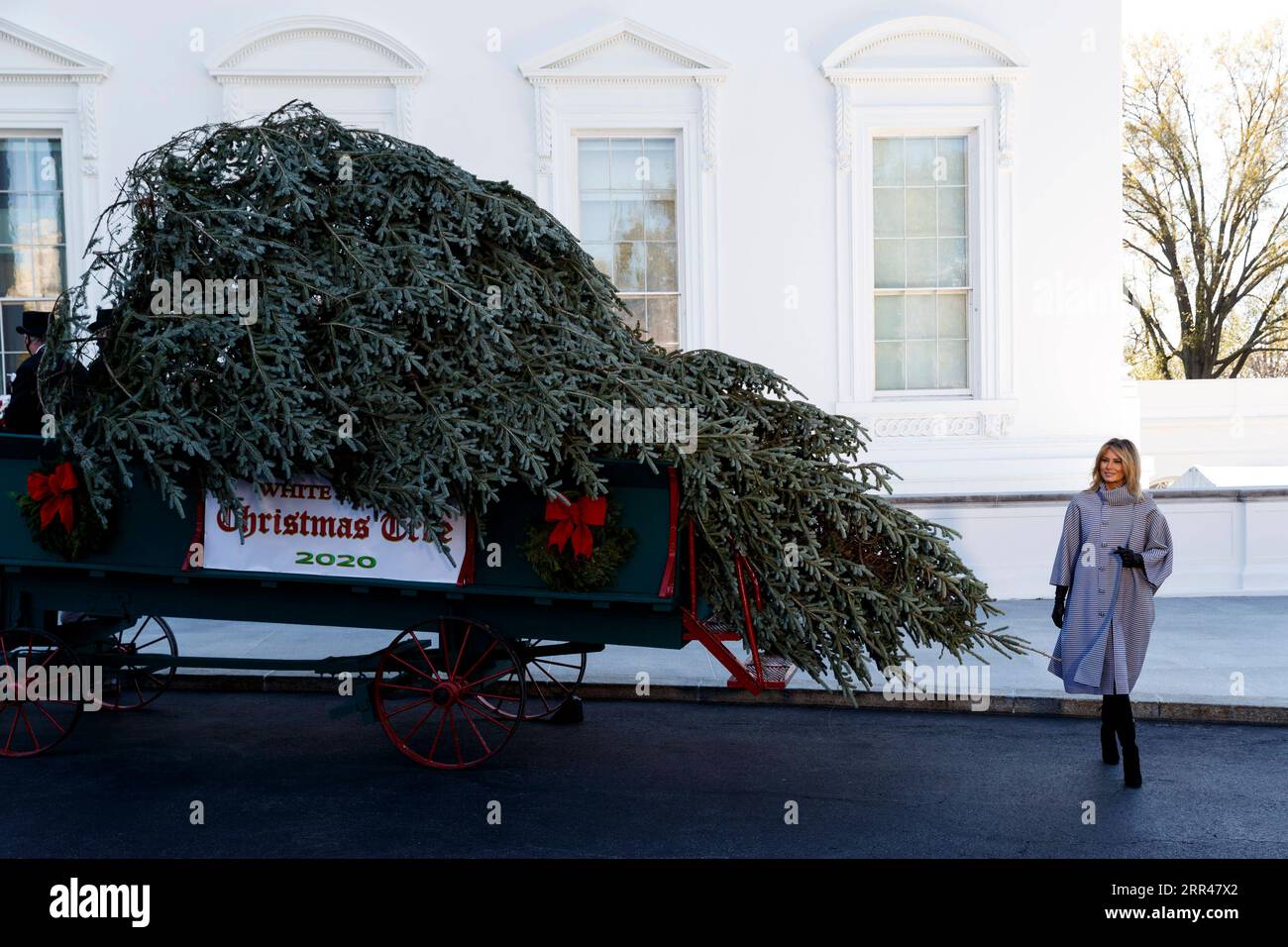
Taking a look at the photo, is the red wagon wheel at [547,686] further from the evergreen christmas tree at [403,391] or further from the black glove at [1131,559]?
the black glove at [1131,559]

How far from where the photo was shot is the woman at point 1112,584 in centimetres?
679

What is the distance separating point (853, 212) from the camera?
41.6 feet

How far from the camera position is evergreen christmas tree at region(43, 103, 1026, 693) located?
6309 millimetres

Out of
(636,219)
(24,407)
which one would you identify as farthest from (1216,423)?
(24,407)

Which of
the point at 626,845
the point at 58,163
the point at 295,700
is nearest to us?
the point at 626,845

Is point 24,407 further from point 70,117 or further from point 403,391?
point 70,117

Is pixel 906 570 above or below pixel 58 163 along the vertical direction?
below

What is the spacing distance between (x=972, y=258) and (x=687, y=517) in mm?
7610

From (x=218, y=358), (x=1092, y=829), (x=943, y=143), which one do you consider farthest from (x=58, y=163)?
(x=1092, y=829)

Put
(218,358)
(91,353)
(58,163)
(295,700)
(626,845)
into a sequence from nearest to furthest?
(626,845) → (218,358) → (91,353) → (295,700) → (58,163)

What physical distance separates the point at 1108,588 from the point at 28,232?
35.1ft

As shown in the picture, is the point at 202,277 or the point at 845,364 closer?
the point at 202,277
